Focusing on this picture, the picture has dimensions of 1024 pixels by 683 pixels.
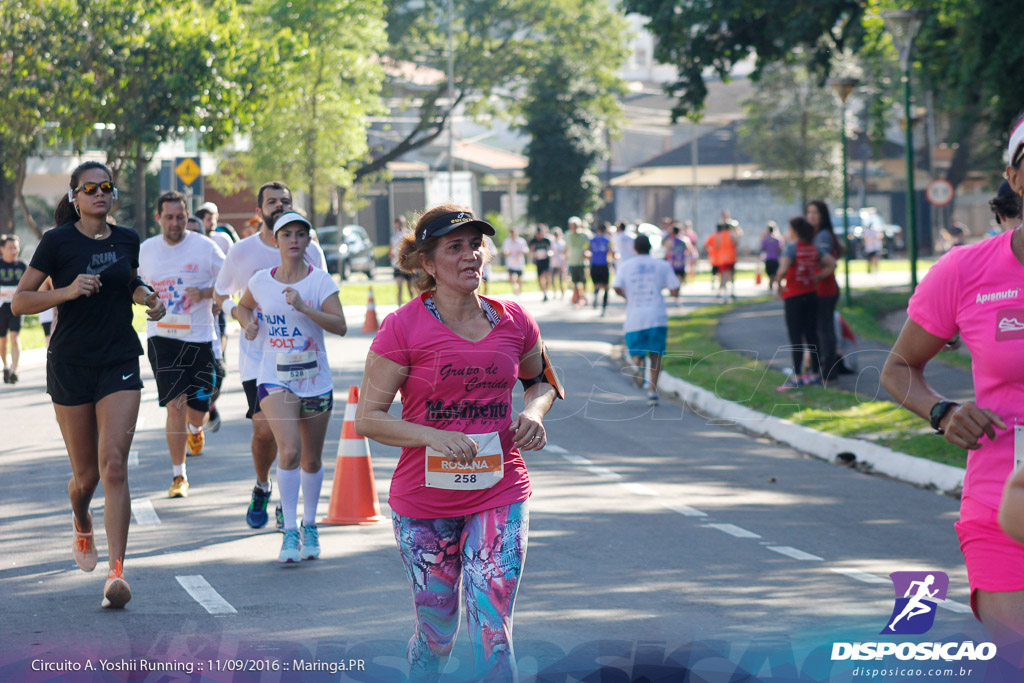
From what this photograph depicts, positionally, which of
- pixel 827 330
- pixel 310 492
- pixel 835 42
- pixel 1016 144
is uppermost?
pixel 835 42

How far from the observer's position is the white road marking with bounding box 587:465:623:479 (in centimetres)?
1071

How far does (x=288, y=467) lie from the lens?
762 cm

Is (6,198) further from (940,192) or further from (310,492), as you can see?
(310,492)

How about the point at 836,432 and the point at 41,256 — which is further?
the point at 836,432

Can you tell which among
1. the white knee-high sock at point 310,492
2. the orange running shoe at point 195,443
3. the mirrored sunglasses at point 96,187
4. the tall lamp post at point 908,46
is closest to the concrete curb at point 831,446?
the white knee-high sock at point 310,492

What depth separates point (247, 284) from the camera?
830 cm

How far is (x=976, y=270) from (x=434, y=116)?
53132 millimetres

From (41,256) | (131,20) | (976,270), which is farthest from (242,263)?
(131,20)

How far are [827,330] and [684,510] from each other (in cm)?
705

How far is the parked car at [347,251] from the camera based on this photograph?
47.0m

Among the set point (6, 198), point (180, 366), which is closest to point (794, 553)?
point (180, 366)

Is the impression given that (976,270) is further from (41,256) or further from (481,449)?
(41,256)

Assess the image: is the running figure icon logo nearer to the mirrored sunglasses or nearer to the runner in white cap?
the runner in white cap

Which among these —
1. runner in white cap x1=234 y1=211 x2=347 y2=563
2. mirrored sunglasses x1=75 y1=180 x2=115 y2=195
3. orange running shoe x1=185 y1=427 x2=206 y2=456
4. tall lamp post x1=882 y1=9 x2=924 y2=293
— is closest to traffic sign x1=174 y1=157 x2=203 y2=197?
tall lamp post x1=882 y1=9 x2=924 y2=293
